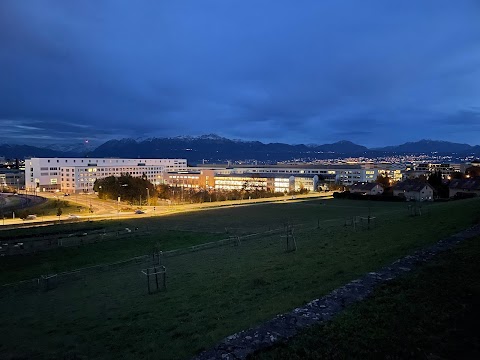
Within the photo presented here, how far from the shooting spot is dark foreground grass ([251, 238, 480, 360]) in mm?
5363

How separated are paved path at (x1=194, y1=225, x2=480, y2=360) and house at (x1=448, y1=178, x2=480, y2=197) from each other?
187 feet

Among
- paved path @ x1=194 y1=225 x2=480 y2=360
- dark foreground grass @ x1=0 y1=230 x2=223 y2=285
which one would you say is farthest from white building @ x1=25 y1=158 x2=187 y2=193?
paved path @ x1=194 y1=225 x2=480 y2=360

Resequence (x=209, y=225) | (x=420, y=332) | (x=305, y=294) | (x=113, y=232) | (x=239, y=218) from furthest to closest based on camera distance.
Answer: (x=239, y=218) < (x=209, y=225) < (x=113, y=232) < (x=305, y=294) < (x=420, y=332)

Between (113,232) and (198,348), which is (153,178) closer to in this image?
(113,232)

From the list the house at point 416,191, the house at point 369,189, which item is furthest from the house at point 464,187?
the house at point 369,189

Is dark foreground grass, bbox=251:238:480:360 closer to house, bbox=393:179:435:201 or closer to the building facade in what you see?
house, bbox=393:179:435:201

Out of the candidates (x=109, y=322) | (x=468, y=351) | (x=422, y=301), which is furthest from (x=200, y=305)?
(x=468, y=351)

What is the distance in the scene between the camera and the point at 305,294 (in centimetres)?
956

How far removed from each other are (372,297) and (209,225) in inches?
1359

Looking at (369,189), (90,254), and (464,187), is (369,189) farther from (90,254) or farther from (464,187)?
(90,254)

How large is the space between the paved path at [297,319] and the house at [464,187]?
56.9 m

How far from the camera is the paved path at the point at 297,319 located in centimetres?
549

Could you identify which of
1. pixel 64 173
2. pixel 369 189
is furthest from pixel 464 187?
pixel 64 173

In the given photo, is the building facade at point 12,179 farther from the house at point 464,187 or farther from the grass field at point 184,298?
the house at point 464,187
